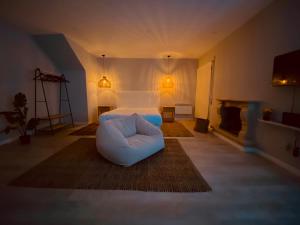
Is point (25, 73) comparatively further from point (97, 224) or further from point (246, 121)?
point (246, 121)

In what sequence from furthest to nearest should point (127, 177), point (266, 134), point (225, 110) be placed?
point (225, 110)
point (266, 134)
point (127, 177)

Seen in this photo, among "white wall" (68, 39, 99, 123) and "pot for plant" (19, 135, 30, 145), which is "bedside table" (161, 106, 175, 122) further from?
"pot for plant" (19, 135, 30, 145)

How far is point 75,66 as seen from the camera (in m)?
5.12

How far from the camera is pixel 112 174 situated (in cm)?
210

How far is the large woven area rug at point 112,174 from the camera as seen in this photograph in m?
1.85

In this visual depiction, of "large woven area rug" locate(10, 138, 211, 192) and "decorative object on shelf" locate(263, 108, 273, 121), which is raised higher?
"decorative object on shelf" locate(263, 108, 273, 121)

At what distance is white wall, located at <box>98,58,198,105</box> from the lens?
6.41 meters

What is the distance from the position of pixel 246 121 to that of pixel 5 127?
510 cm

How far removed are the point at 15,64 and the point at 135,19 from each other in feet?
9.70

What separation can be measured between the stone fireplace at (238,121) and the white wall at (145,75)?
257 centimetres

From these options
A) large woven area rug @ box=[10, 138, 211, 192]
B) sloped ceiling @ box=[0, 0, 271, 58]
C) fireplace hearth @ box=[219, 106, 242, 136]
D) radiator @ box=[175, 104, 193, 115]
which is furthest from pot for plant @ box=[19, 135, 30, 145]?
radiator @ box=[175, 104, 193, 115]

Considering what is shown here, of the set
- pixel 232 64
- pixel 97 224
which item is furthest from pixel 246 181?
pixel 232 64

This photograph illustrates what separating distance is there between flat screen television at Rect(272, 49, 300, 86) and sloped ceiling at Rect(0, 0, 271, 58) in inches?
41.2

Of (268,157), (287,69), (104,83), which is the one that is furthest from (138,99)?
(287,69)
